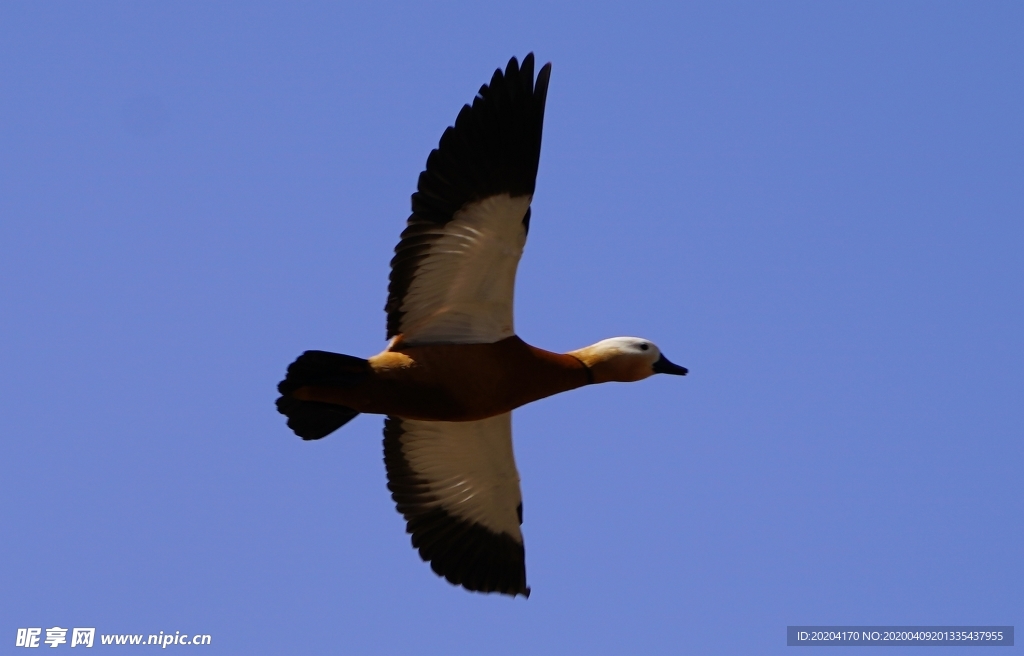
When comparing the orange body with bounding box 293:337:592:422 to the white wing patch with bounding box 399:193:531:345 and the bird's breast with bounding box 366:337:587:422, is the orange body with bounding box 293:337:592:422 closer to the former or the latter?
the bird's breast with bounding box 366:337:587:422

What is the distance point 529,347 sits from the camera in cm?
1194

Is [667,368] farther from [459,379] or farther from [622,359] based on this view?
[459,379]

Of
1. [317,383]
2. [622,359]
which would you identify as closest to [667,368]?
[622,359]

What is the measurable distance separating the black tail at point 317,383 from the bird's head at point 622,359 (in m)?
1.89

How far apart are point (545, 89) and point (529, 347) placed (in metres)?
1.98

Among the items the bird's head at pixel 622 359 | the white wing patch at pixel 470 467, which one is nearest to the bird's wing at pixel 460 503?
the white wing patch at pixel 470 467

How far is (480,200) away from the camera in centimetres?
1145

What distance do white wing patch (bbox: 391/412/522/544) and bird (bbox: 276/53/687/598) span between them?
0.03 metres

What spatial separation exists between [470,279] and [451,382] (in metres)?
0.80

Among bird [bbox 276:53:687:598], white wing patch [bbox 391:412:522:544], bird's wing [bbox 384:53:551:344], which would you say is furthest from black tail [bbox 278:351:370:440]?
white wing patch [bbox 391:412:522:544]

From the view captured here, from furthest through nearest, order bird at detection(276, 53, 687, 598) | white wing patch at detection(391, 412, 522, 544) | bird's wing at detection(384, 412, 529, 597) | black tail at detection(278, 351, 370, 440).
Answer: bird's wing at detection(384, 412, 529, 597), white wing patch at detection(391, 412, 522, 544), bird at detection(276, 53, 687, 598), black tail at detection(278, 351, 370, 440)

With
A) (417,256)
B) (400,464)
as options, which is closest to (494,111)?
(417,256)

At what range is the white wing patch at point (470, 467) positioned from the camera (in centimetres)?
1279

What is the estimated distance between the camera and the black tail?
36.9 ft
